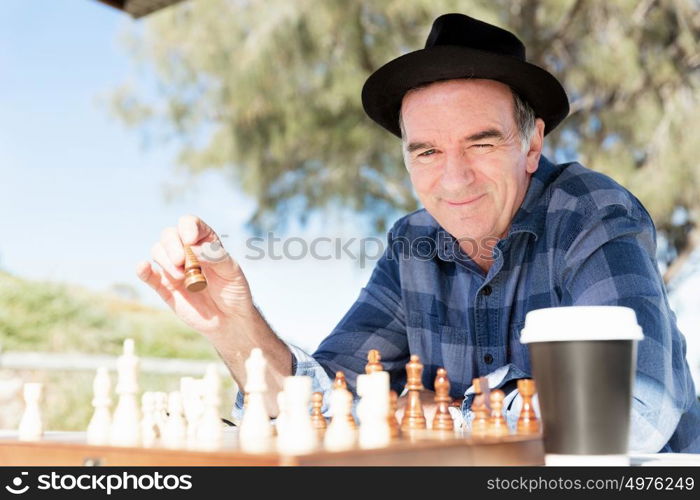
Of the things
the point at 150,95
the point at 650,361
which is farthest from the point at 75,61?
the point at 650,361

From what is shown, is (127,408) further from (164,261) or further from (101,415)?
(164,261)

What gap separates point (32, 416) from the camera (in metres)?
1.45

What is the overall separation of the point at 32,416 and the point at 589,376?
3.12 ft

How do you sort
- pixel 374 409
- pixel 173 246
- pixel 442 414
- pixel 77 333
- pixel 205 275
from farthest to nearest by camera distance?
pixel 77 333 < pixel 205 275 < pixel 173 246 < pixel 442 414 < pixel 374 409

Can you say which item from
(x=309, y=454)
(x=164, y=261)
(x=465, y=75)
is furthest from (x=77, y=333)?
(x=309, y=454)

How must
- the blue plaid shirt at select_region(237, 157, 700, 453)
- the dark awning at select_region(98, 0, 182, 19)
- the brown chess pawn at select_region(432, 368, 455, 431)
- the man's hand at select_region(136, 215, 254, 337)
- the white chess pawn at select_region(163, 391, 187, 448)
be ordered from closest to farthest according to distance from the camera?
the white chess pawn at select_region(163, 391, 187, 448), the brown chess pawn at select_region(432, 368, 455, 431), the blue plaid shirt at select_region(237, 157, 700, 453), the man's hand at select_region(136, 215, 254, 337), the dark awning at select_region(98, 0, 182, 19)

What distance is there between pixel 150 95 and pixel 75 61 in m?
1.91

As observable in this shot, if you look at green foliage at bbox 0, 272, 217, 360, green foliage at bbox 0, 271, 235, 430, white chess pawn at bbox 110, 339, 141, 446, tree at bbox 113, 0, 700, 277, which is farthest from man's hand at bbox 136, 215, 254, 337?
green foliage at bbox 0, 272, 217, 360

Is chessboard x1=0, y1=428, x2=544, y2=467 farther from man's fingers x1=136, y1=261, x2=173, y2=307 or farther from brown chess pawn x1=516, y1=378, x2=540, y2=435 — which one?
man's fingers x1=136, y1=261, x2=173, y2=307

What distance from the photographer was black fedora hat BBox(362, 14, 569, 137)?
2027 mm

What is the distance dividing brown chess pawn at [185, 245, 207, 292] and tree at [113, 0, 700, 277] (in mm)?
5257

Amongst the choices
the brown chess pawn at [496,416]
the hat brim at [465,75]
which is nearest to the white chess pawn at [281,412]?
the brown chess pawn at [496,416]

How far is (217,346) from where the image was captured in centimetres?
204
